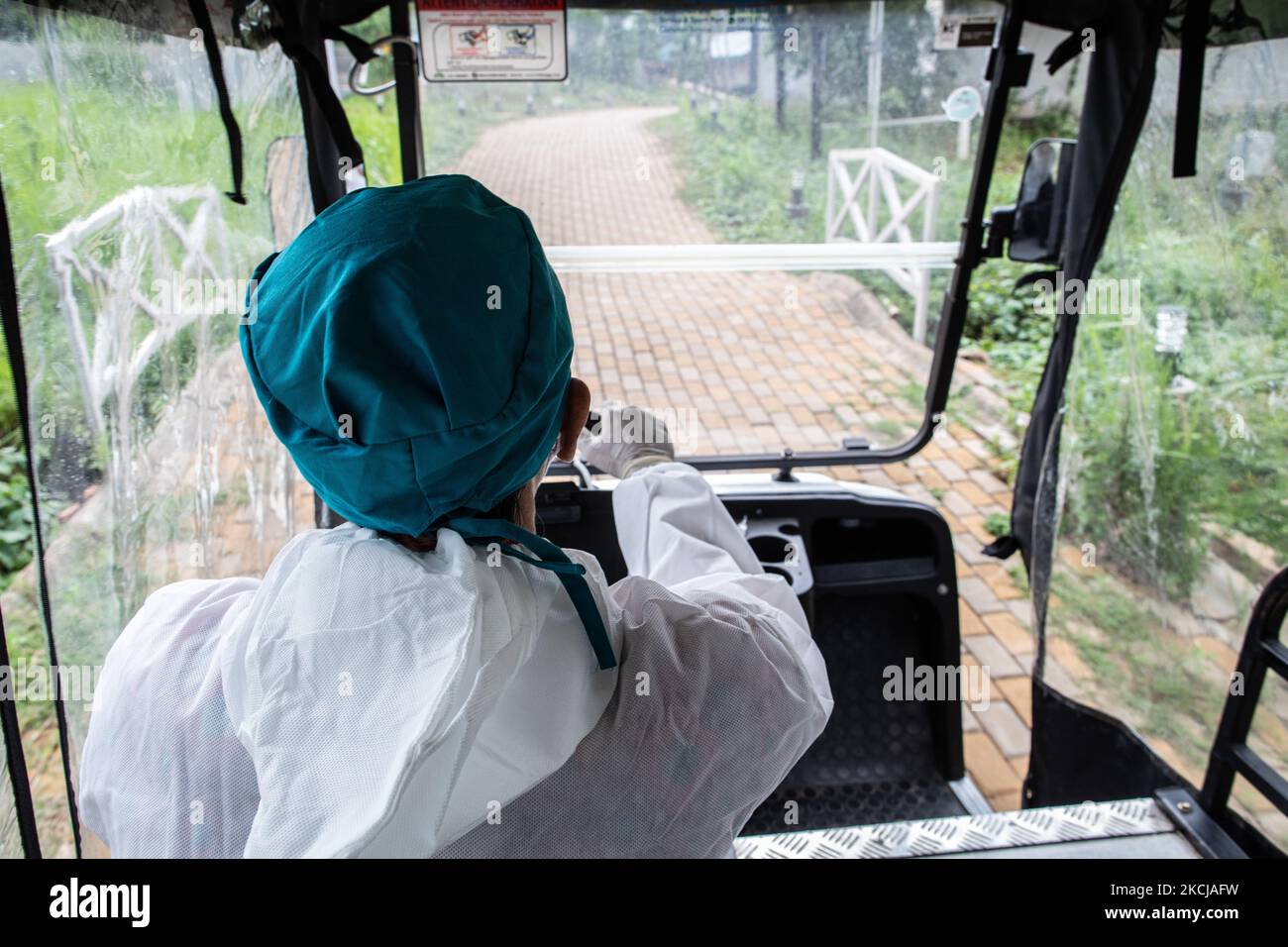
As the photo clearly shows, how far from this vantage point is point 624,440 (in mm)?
2008

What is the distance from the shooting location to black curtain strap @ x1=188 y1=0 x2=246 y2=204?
1574 millimetres

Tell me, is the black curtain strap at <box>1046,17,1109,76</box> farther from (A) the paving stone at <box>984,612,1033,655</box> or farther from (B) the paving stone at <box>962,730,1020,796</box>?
(A) the paving stone at <box>984,612,1033,655</box>

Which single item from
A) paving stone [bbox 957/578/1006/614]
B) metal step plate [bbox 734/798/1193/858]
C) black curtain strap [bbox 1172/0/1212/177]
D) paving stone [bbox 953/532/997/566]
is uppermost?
black curtain strap [bbox 1172/0/1212/177]

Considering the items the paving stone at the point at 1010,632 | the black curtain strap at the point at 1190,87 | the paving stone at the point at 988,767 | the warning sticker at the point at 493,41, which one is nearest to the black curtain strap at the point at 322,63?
the warning sticker at the point at 493,41

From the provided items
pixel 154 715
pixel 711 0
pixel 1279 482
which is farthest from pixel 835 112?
pixel 154 715

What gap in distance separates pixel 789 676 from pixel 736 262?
1.45m

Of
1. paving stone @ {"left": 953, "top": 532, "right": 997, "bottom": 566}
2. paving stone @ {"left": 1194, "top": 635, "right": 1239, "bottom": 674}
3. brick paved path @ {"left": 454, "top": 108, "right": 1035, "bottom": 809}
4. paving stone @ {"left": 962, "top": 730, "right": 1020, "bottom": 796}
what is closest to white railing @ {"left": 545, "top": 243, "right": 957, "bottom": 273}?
brick paved path @ {"left": 454, "top": 108, "right": 1035, "bottom": 809}

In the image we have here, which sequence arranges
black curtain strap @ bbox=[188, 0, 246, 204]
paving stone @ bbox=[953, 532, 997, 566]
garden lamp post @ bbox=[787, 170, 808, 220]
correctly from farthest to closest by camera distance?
paving stone @ bbox=[953, 532, 997, 566] → garden lamp post @ bbox=[787, 170, 808, 220] → black curtain strap @ bbox=[188, 0, 246, 204]

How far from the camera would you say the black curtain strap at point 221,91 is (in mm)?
1574

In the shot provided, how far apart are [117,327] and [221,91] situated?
0.54 m

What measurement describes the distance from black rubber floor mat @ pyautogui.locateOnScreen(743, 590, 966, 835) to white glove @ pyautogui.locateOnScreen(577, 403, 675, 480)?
1011mm

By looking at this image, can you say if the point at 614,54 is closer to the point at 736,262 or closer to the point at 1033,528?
the point at 736,262

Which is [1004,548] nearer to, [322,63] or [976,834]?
[976,834]

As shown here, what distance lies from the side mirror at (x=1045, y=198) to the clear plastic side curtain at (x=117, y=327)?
178cm
